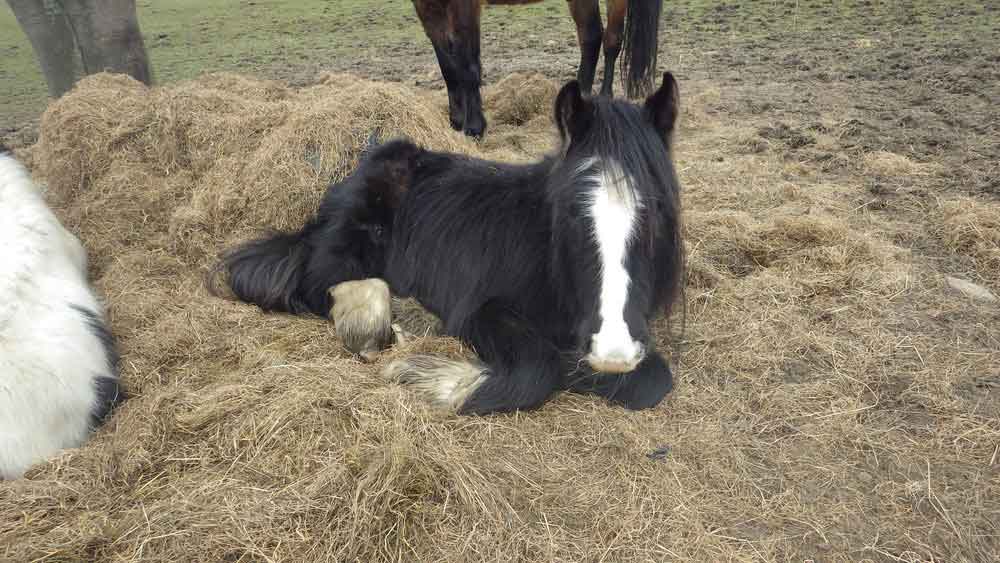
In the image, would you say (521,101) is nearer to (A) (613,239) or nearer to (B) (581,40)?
(B) (581,40)

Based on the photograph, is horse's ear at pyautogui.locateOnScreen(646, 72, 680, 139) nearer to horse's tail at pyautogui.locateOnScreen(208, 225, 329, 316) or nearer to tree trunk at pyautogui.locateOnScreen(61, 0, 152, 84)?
horse's tail at pyautogui.locateOnScreen(208, 225, 329, 316)

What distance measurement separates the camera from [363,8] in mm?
16719

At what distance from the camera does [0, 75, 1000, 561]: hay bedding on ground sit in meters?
→ 1.77

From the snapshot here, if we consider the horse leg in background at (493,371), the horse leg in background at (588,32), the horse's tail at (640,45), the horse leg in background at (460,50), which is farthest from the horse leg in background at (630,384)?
the horse's tail at (640,45)

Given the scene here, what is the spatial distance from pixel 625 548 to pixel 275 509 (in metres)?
1.06

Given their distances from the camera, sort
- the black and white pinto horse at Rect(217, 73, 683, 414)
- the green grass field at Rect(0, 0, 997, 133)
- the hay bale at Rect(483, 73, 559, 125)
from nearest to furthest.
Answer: the black and white pinto horse at Rect(217, 73, 683, 414) → the hay bale at Rect(483, 73, 559, 125) → the green grass field at Rect(0, 0, 997, 133)

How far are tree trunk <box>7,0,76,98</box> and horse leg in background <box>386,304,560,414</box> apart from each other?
274 inches

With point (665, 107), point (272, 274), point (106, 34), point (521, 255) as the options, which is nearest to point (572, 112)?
point (665, 107)

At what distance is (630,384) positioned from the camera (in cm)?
247

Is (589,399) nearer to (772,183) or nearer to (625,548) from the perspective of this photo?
(625,548)

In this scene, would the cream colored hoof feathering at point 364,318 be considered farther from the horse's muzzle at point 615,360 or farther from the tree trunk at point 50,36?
the tree trunk at point 50,36

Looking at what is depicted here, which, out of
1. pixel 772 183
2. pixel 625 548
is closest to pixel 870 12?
pixel 772 183

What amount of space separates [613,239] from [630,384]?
2.42 feet

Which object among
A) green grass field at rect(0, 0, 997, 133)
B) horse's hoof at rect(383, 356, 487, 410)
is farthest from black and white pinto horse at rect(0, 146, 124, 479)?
green grass field at rect(0, 0, 997, 133)
